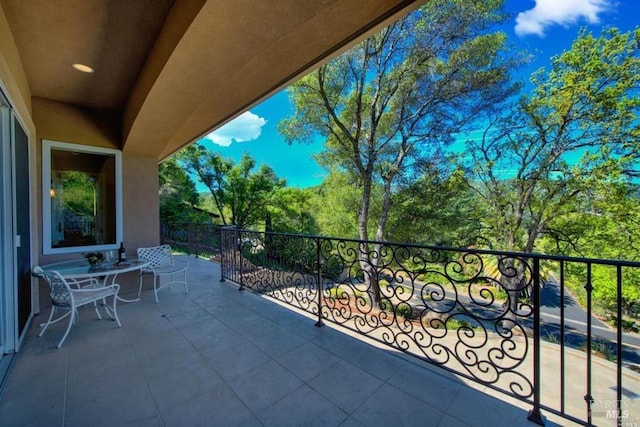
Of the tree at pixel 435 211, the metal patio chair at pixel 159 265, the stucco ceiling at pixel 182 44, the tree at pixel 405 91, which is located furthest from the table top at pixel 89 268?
the tree at pixel 435 211

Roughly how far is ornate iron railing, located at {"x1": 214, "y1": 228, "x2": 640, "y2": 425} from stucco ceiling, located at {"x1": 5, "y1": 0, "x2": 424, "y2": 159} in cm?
166

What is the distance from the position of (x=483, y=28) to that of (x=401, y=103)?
261 cm

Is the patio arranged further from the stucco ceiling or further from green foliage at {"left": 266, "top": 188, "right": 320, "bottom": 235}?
green foliage at {"left": 266, "top": 188, "right": 320, "bottom": 235}

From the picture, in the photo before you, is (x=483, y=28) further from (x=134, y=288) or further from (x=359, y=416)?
(x=134, y=288)

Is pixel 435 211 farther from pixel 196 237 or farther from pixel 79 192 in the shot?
pixel 79 192

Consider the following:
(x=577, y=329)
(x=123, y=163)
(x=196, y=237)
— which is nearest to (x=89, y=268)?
(x=123, y=163)

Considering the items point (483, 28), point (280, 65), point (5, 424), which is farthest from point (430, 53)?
point (5, 424)

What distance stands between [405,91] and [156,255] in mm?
7747

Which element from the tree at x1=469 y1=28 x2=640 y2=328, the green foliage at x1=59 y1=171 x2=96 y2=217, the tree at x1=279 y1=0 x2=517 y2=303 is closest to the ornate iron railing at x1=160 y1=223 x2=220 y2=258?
the green foliage at x1=59 y1=171 x2=96 y2=217

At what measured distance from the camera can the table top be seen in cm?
267

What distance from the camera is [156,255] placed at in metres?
4.06

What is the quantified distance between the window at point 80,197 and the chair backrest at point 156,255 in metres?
0.42

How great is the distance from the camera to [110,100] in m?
3.47

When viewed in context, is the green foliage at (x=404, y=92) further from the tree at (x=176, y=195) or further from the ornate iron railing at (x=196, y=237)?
Answer: the tree at (x=176, y=195)
